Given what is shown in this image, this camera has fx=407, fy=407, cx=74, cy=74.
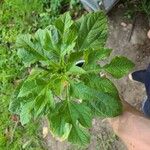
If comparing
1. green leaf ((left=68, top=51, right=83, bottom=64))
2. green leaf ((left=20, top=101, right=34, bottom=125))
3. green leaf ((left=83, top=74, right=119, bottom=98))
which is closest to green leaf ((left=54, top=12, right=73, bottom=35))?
green leaf ((left=68, top=51, right=83, bottom=64))

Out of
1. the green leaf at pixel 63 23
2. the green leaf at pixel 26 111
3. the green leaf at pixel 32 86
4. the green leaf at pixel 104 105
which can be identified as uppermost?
the green leaf at pixel 63 23

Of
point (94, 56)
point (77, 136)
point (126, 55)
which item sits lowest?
point (126, 55)

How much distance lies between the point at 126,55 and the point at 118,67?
114 centimetres

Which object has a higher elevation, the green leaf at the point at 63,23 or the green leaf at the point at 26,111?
the green leaf at the point at 63,23

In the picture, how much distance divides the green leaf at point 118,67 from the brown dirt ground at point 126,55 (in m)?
1.06

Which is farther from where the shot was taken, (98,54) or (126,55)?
(126,55)

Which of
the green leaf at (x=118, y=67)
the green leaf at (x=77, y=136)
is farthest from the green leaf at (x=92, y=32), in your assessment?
the green leaf at (x=77, y=136)

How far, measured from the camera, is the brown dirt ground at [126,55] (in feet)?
8.79

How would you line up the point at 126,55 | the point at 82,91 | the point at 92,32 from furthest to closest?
the point at 126,55, the point at 92,32, the point at 82,91

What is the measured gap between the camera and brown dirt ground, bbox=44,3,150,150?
2.68 m

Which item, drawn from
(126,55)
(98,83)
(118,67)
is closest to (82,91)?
(98,83)

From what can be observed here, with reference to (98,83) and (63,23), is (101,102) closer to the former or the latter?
(98,83)

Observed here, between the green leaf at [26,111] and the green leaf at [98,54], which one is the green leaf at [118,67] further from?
the green leaf at [26,111]

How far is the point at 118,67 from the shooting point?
1.63 m
